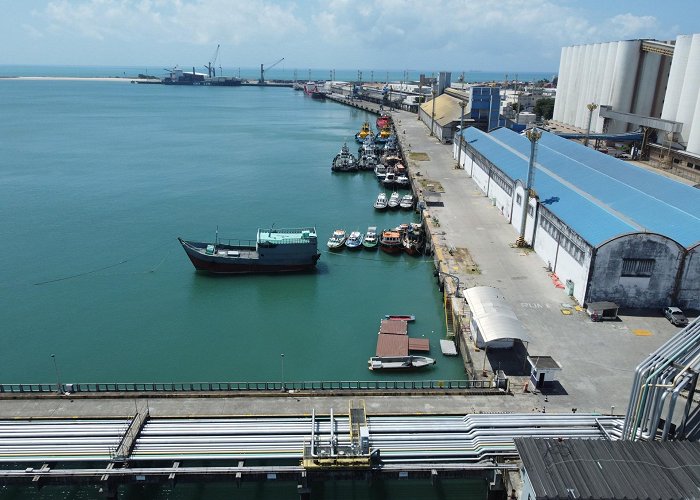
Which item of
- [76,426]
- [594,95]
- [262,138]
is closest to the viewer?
[76,426]

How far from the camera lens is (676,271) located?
33594mm

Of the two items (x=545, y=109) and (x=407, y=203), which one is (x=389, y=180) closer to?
(x=407, y=203)

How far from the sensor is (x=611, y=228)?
35.0 m

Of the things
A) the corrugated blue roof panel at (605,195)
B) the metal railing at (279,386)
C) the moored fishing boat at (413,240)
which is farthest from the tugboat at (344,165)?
the metal railing at (279,386)

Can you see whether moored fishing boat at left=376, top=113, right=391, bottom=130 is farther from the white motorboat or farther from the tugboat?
the white motorboat

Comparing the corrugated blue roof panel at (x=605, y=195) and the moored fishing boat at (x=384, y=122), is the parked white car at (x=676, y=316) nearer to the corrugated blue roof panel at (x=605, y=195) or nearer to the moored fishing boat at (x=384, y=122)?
the corrugated blue roof panel at (x=605, y=195)

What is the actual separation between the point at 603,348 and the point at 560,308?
194 inches

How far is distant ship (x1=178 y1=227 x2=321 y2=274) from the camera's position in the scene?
4638 cm

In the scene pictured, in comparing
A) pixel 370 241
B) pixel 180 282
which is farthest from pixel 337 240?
pixel 180 282

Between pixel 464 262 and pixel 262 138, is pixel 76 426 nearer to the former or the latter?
pixel 464 262

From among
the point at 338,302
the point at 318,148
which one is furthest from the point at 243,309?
the point at 318,148

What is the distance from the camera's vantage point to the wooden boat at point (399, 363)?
1261 inches

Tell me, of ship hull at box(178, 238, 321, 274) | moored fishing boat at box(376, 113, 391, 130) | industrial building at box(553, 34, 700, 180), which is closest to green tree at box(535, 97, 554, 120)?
industrial building at box(553, 34, 700, 180)

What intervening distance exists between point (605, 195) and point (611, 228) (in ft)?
30.8
